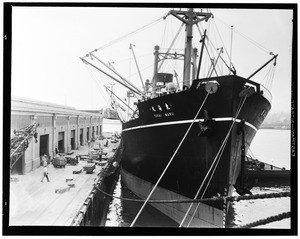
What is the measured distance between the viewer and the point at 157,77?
1199 cm

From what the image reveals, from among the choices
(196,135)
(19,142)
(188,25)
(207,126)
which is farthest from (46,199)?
(188,25)

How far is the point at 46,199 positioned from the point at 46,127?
15.3ft

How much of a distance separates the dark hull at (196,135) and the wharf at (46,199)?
2872 mm

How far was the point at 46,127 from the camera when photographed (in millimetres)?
11492

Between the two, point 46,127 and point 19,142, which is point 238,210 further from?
point 19,142

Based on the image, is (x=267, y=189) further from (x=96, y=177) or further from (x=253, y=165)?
(x=96, y=177)

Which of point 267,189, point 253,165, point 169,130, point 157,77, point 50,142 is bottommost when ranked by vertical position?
point 267,189

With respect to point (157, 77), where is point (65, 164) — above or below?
below

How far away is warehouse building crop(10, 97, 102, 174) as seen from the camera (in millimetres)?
7348

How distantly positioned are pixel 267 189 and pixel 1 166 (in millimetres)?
17557

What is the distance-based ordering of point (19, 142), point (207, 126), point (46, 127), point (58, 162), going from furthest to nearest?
point (58, 162) → point (46, 127) → point (19, 142) → point (207, 126)

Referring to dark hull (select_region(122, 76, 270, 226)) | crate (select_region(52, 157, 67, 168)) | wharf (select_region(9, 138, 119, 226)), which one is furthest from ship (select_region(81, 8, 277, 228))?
crate (select_region(52, 157, 67, 168))

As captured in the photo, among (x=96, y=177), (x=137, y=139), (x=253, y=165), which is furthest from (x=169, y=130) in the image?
(x=253, y=165)

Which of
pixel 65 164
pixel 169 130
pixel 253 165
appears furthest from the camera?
pixel 253 165
